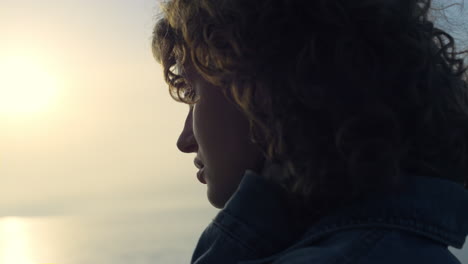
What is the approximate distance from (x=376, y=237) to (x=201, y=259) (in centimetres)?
37

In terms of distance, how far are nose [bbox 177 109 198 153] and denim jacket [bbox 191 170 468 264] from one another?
0.31m

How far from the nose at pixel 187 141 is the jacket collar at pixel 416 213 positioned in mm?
497

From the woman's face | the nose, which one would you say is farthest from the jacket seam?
the nose

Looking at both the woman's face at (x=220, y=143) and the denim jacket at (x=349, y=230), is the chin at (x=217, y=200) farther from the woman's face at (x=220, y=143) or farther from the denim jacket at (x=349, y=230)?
the denim jacket at (x=349, y=230)

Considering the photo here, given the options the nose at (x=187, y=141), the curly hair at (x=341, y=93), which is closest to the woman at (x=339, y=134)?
the curly hair at (x=341, y=93)

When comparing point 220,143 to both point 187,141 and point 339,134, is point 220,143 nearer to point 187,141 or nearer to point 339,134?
point 187,141

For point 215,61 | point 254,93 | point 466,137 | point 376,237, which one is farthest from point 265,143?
point 466,137

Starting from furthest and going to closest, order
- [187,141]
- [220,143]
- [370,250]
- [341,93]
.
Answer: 1. [187,141]
2. [220,143]
3. [341,93]
4. [370,250]

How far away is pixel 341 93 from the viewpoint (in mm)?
1193

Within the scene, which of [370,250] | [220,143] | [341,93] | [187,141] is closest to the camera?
[370,250]

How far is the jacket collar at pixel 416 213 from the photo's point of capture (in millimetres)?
1115

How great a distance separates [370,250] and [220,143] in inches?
18.6

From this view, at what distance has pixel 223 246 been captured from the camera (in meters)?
1.22

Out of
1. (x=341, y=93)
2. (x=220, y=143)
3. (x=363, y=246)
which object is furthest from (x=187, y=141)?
(x=363, y=246)
